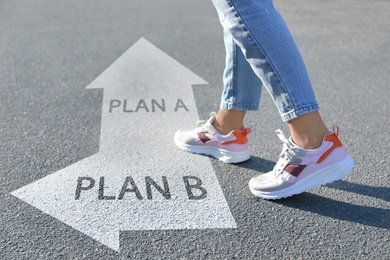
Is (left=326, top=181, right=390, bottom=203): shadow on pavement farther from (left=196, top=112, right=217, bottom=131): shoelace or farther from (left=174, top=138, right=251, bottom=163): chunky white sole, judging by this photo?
(left=196, top=112, right=217, bottom=131): shoelace

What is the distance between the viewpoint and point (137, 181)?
319 cm

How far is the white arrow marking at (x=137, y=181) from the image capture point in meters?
2.82

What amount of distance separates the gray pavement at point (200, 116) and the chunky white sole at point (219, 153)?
0.14 ft

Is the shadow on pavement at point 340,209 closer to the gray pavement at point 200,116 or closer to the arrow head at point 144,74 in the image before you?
the gray pavement at point 200,116

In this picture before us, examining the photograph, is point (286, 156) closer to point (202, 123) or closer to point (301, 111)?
point (301, 111)

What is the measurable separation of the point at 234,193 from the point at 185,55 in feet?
8.10

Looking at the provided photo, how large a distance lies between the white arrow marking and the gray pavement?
5cm

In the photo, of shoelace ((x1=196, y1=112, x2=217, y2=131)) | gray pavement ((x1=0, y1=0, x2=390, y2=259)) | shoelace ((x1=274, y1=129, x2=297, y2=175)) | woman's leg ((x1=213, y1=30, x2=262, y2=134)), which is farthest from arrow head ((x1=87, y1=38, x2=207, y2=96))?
shoelace ((x1=274, y1=129, x2=297, y2=175))

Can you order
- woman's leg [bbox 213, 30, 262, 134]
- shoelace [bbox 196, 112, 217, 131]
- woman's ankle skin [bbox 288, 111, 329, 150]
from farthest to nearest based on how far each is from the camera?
shoelace [bbox 196, 112, 217, 131] < woman's leg [bbox 213, 30, 262, 134] < woman's ankle skin [bbox 288, 111, 329, 150]

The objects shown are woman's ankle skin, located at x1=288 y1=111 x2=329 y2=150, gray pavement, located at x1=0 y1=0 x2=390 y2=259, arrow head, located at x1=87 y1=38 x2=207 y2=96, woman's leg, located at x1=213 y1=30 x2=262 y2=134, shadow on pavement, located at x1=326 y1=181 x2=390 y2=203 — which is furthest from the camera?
arrow head, located at x1=87 y1=38 x2=207 y2=96

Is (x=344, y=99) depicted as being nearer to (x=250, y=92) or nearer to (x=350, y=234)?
(x=250, y=92)

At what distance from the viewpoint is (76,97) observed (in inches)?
173

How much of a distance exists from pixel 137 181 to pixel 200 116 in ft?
3.42

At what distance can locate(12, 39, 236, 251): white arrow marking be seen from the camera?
2818 mm
